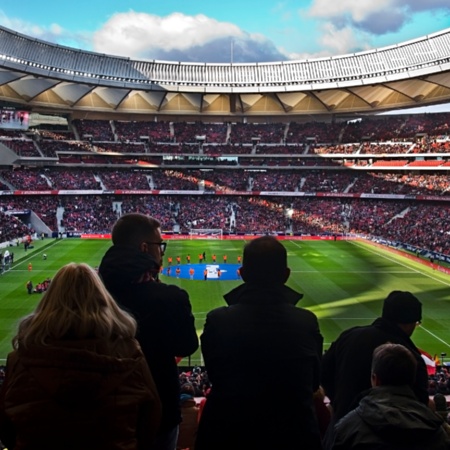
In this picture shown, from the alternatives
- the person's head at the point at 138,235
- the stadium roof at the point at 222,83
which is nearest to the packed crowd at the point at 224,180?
the stadium roof at the point at 222,83

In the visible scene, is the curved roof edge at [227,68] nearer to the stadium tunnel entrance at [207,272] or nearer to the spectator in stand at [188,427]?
the stadium tunnel entrance at [207,272]

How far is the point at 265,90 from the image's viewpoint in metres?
71.7

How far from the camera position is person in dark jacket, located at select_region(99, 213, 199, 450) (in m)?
3.95

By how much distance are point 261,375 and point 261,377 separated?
0.04 feet

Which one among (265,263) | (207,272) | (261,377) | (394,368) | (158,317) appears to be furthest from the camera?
(207,272)

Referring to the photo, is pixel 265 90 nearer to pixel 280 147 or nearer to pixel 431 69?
pixel 280 147

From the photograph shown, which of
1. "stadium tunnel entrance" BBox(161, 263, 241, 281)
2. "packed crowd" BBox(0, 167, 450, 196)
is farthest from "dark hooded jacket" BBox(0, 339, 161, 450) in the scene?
"packed crowd" BBox(0, 167, 450, 196)

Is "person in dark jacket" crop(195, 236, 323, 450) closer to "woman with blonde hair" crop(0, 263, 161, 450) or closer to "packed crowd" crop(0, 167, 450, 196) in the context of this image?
"woman with blonde hair" crop(0, 263, 161, 450)

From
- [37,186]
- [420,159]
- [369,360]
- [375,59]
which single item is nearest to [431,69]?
[375,59]

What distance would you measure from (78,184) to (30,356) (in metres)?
72.0

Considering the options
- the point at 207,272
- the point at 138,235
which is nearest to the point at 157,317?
the point at 138,235

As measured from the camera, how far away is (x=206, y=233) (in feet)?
217

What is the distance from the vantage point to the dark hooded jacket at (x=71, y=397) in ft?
9.41

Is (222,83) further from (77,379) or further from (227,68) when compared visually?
(77,379)
